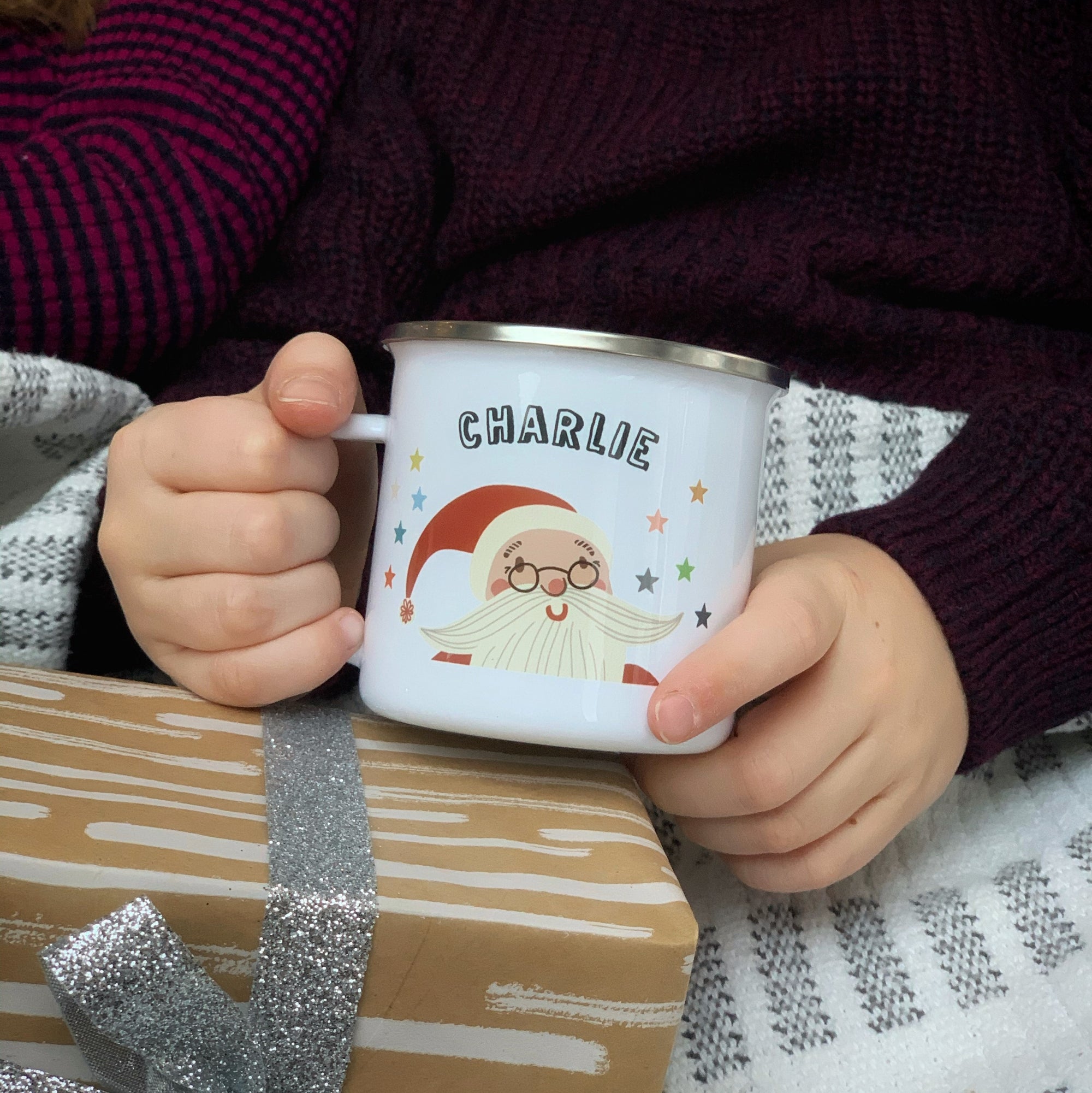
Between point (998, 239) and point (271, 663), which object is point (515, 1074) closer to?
point (271, 663)

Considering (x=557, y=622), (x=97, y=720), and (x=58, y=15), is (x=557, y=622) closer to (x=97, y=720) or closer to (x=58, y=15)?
(x=97, y=720)

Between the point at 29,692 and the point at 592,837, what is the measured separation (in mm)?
247

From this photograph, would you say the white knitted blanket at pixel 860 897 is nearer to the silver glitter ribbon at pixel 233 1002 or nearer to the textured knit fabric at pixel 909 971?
the textured knit fabric at pixel 909 971

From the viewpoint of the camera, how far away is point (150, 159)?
1.94 ft

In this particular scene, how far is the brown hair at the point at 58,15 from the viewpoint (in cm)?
61

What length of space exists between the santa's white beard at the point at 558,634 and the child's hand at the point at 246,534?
0.36 ft

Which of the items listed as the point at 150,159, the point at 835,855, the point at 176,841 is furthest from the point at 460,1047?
the point at 150,159

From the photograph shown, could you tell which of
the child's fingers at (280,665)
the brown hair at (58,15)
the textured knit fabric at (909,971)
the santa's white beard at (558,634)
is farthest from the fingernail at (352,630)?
the brown hair at (58,15)

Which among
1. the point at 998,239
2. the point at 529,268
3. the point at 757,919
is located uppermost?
the point at 998,239

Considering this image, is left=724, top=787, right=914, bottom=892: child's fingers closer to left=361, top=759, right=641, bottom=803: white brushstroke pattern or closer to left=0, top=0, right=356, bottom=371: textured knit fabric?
left=361, top=759, right=641, bottom=803: white brushstroke pattern

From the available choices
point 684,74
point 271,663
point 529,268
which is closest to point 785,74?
point 684,74

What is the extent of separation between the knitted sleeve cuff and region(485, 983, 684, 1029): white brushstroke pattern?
0.85ft

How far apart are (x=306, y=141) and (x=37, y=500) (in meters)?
0.28

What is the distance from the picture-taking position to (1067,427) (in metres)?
0.54
